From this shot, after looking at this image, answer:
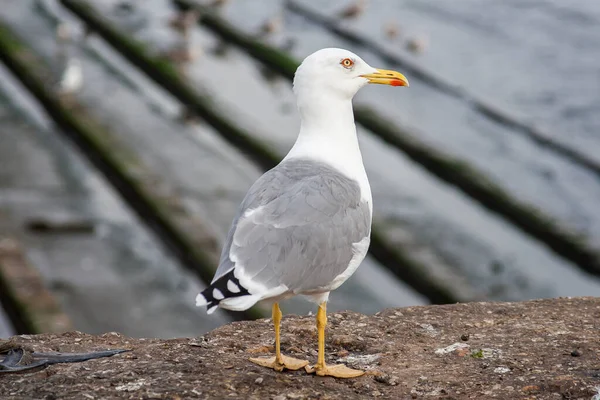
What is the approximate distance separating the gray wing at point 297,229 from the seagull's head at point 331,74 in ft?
1.45

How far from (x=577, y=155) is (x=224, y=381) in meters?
8.70

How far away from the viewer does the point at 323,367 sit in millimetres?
4375

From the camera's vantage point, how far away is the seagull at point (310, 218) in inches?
154

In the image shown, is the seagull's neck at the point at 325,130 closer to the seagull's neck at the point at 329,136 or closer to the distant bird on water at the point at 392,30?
the seagull's neck at the point at 329,136

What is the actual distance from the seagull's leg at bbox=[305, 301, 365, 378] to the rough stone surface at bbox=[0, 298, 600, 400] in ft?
0.11

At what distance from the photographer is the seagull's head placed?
4.60 metres

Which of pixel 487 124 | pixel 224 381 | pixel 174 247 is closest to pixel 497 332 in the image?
pixel 224 381

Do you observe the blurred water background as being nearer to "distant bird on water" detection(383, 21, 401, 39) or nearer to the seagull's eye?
"distant bird on water" detection(383, 21, 401, 39)

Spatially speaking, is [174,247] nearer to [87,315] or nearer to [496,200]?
[87,315]

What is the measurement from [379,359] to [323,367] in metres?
0.46

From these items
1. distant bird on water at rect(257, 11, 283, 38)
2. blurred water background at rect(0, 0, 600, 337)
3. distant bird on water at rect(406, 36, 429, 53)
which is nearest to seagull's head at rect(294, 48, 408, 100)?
blurred water background at rect(0, 0, 600, 337)

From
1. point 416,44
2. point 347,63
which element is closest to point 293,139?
point 416,44

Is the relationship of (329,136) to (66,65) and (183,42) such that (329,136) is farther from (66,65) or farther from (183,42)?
(183,42)

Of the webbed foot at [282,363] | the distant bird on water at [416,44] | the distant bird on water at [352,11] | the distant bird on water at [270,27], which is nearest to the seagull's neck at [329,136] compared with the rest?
the webbed foot at [282,363]
